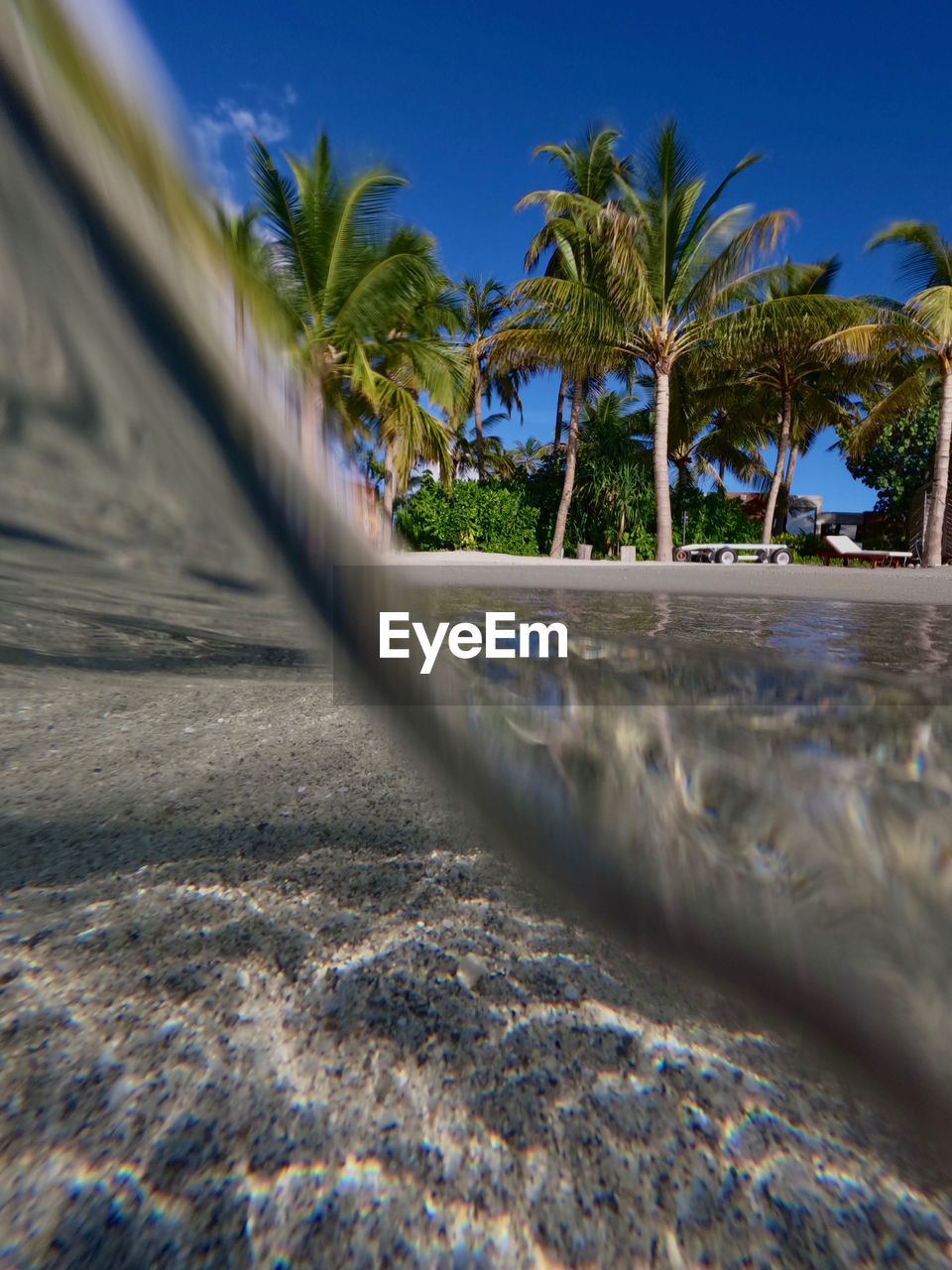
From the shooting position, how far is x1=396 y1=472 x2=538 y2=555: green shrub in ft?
47.4

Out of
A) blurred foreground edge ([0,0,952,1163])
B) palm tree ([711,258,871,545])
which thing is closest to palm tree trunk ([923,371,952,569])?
palm tree ([711,258,871,545])

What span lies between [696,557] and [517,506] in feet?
13.8

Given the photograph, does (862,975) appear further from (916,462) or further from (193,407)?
(916,462)

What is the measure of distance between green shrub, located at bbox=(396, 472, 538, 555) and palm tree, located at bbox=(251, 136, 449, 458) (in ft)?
17.3

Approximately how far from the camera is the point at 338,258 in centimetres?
853

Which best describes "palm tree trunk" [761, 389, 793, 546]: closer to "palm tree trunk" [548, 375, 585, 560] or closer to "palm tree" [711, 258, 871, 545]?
"palm tree" [711, 258, 871, 545]

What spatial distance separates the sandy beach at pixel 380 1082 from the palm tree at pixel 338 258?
8443 millimetres

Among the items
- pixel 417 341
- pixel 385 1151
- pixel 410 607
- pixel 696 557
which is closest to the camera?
pixel 385 1151

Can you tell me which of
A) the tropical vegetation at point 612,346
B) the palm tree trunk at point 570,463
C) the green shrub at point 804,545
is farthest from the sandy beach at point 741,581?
the green shrub at point 804,545

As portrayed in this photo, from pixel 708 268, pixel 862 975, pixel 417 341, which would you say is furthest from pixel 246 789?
pixel 708 268

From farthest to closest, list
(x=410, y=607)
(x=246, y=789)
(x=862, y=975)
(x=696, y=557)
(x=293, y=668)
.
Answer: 1. (x=696, y=557)
2. (x=293, y=668)
3. (x=246, y=789)
4. (x=410, y=607)
5. (x=862, y=975)

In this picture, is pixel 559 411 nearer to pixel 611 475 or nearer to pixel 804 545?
pixel 611 475

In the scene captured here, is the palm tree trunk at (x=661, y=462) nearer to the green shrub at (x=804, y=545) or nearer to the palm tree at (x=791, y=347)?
the palm tree at (x=791, y=347)

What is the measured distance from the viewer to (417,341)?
9961 millimetres
